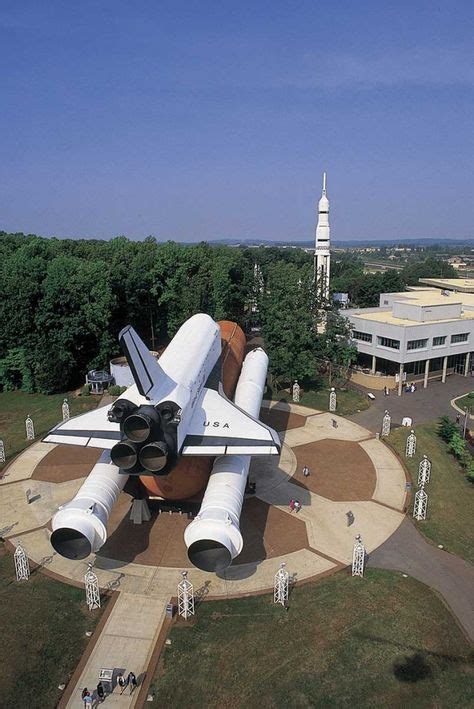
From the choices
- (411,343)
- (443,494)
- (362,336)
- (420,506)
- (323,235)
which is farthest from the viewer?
(323,235)

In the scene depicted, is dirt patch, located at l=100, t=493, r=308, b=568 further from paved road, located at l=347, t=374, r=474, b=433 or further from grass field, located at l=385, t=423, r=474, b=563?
paved road, located at l=347, t=374, r=474, b=433

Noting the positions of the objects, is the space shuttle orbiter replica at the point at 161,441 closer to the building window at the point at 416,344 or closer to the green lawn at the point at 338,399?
the green lawn at the point at 338,399

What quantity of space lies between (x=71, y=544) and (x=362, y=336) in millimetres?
46518

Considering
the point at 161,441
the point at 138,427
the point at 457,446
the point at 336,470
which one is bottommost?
the point at 336,470

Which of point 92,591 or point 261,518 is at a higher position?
point 92,591

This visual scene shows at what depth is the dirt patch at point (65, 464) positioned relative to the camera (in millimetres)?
34656

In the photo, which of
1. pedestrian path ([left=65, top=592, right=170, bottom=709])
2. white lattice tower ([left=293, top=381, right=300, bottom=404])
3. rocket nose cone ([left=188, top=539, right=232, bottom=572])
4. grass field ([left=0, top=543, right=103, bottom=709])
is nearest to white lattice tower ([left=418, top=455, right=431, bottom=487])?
rocket nose cone ([left=188, top=539, right=232, bottom=572])

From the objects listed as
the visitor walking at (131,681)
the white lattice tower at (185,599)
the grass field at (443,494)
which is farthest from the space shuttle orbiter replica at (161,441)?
the grass field at (443,494)

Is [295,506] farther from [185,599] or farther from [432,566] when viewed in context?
[185,599]

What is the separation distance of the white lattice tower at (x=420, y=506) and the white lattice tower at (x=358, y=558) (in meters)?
7.00

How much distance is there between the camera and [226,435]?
24.6 meters

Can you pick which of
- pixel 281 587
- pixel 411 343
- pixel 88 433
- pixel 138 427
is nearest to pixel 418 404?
pixel 411 343

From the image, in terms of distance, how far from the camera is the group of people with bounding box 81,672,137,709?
664 inches

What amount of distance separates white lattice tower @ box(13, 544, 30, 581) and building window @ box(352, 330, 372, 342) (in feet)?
151
